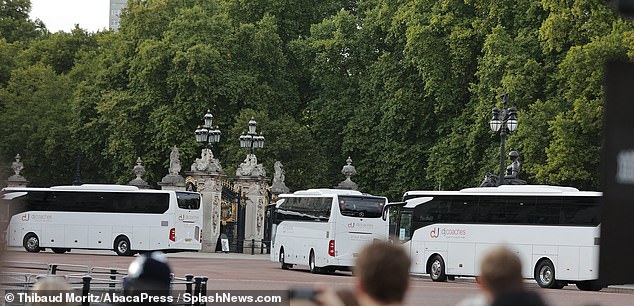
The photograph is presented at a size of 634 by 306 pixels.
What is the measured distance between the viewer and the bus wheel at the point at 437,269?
36.1 meters

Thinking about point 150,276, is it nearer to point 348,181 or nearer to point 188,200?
point 188,200

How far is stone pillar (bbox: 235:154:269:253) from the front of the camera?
2141 inches

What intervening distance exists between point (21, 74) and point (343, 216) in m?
40.1

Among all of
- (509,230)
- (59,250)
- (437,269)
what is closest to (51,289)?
(509,230)

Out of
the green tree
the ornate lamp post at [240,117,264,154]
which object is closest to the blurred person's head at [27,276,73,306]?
the ornate lamp post at [240,117,264,154]

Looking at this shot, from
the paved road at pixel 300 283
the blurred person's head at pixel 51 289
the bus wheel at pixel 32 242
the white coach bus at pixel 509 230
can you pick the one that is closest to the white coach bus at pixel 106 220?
the bus wheel at pixel 32 242

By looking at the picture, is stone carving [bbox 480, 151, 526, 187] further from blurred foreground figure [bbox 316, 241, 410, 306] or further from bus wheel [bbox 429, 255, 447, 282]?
blurred foreground figure [bbox 316, 241, 410, 306]

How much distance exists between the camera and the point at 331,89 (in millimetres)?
65438

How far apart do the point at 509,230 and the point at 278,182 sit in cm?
2390

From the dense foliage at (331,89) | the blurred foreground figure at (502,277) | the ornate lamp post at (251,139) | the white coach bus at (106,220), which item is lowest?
the white coach bus at (106,220)

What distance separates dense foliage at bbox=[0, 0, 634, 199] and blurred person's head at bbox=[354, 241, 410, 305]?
40.8 metres

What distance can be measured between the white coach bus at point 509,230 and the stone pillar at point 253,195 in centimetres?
1687

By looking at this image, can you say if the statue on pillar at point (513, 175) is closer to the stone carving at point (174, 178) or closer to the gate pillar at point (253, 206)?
the gate pillar at point (253, 206)

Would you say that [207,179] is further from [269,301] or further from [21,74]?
[269,301]
